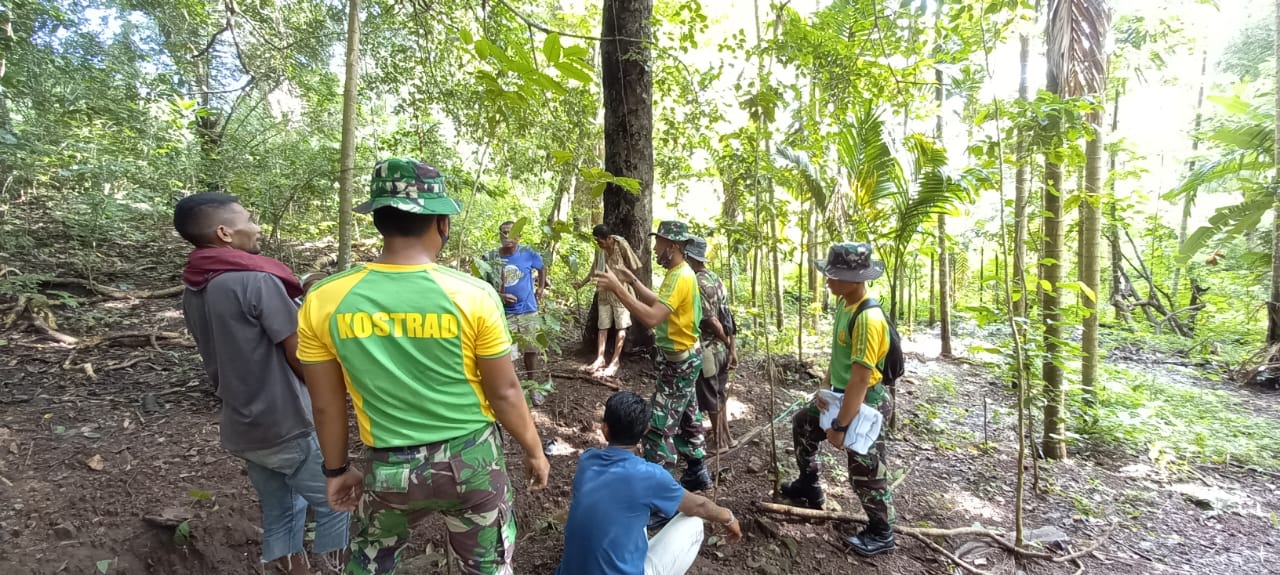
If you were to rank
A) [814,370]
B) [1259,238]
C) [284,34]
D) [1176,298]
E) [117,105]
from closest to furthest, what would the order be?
[117,105] → [814,370] → [284,34] → [1259,238] → [1176,298]

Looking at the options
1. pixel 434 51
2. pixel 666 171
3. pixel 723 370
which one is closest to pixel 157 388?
pixel 434 51

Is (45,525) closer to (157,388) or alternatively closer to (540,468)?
(157,388)

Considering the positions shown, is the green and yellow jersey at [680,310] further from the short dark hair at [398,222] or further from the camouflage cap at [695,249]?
the short dark hair at [398,222]

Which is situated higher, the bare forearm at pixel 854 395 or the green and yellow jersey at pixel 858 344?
the green and yellow jersey at pixel 858 344

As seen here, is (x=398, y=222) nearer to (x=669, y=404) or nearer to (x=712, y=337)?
(x=669, y=404)

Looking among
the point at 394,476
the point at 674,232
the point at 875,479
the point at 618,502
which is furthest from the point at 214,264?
the point at 875,479

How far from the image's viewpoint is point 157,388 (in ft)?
14.5

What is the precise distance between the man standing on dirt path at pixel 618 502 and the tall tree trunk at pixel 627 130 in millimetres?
3568

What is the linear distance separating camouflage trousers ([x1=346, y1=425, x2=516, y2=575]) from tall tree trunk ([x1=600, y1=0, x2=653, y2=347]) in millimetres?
3959

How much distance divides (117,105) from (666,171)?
24.9ft

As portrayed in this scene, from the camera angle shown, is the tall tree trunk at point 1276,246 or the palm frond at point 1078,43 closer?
the palm frond at point 1078,43

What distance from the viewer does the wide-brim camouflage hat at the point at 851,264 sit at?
3.05 m

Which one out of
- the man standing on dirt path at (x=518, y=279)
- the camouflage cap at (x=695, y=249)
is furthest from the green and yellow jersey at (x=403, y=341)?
the man standing on dirt path at (x=518, y=279)

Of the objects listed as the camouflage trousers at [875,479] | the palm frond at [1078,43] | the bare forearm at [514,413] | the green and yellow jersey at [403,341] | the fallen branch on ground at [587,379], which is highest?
the palm frond at [1078,43]
